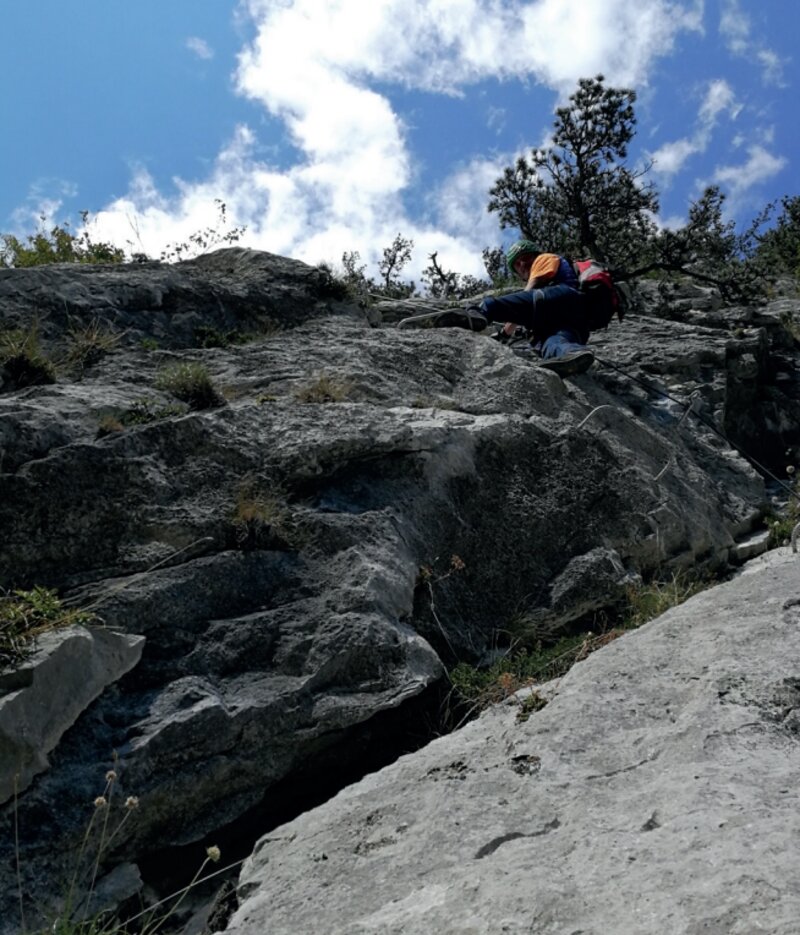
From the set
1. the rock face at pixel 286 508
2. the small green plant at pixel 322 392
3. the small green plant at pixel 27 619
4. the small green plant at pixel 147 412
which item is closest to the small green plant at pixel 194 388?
the rock face at pixel 286 508

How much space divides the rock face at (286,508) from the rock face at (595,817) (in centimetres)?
77

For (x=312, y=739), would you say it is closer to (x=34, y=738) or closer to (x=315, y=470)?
(x=34, y=738)

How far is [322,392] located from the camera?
798cm

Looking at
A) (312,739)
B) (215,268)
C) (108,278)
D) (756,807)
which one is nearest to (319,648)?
(312,739)

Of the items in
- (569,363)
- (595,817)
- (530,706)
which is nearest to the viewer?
(595,817)

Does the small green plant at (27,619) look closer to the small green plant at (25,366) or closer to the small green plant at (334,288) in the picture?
the small green plant at (25,366)

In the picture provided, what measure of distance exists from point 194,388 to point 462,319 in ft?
12.2

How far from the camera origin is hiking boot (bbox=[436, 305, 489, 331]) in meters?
10.5

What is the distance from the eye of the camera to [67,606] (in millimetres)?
5723

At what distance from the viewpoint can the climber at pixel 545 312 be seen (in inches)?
404

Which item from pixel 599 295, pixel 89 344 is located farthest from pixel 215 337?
pixel 599 295

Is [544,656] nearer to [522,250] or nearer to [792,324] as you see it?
[522,250]

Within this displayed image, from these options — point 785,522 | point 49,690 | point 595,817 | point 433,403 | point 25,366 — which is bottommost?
point 595,817

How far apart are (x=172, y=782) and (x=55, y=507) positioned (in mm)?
1927
